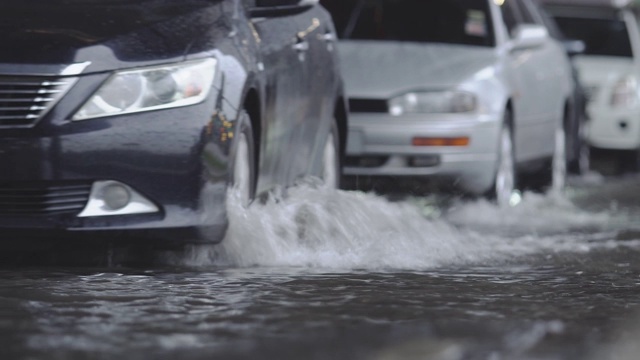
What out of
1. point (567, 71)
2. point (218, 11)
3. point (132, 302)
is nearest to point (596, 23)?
point (567, 71)

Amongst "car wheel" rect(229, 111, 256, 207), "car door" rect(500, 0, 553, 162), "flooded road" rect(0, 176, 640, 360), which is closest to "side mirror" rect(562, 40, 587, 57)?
"car door" rect(500, 0, 553, 162)

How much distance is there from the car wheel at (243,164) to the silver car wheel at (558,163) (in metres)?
6.69

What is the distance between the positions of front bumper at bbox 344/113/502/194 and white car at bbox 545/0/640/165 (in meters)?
5.97

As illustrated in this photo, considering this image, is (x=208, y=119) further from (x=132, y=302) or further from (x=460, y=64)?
(x=460, y=64)

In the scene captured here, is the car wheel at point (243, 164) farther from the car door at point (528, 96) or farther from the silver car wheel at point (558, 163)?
the silver car wheel at point (558, 163)

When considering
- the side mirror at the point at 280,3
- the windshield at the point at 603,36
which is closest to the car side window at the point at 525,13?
the windshield at the point at 603,36

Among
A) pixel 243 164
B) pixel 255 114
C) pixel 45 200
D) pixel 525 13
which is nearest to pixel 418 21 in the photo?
pixel 525 13

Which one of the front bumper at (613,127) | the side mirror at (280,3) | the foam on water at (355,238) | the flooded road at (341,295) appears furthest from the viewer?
the front bumper at (613,127)

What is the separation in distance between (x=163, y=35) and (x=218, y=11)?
45 centimetres

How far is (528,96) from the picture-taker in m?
12.9

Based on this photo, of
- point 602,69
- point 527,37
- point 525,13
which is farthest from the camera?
point 602,69

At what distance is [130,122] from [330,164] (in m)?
2.79

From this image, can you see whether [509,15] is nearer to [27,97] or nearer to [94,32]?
[94,32]

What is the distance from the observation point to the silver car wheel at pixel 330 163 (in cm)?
938
